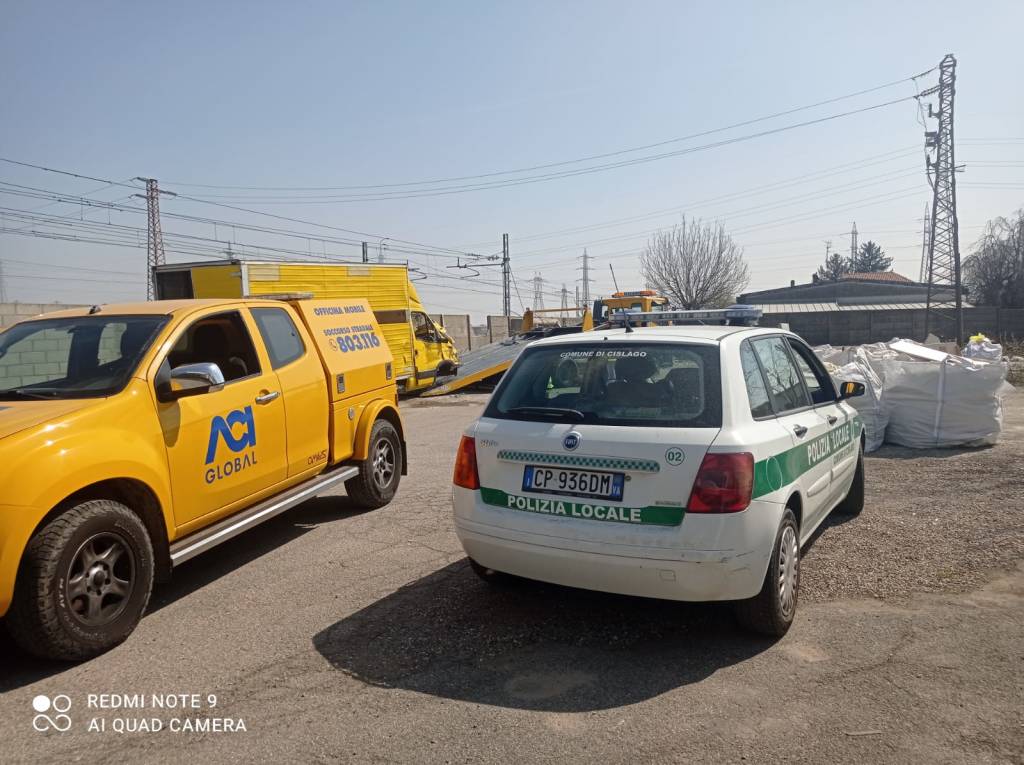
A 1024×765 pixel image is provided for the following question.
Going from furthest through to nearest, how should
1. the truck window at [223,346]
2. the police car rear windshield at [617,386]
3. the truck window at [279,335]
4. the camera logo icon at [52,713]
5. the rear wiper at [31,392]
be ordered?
the truck window at [279,335]
the truck window at [223,346]
the rear wiper at [31,392]
the police car rear windshield at [617,386]
the camera logo icon at [52,713]

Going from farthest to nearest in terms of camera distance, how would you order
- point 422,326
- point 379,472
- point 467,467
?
1. point 422,326
2. point 379,472
3. point 467,467

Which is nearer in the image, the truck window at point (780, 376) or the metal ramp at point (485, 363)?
the truck window at point (780, 376)

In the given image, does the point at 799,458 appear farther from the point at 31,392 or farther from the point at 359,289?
the point at 359,289

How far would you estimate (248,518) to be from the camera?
5012mm

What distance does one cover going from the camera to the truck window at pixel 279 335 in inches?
226

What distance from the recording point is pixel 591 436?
3818 millimetres

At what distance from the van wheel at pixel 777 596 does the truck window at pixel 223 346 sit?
3765 mm

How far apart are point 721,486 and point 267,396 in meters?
3.39

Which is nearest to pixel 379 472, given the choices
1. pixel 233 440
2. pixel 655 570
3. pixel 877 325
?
pixel 233 440

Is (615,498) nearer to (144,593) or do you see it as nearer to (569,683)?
(569,683)

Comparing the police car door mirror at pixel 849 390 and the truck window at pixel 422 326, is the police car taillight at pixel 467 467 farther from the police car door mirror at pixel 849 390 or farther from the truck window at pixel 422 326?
the truck window at pixel 422 326

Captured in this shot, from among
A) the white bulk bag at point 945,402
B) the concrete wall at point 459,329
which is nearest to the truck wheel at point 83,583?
the white bulk bag at point 945,402

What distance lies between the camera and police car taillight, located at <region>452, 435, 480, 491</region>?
415cm

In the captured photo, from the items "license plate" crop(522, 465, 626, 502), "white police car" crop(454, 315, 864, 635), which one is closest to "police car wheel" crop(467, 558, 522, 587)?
"white police car" crop(454, 315, 864, 635)
